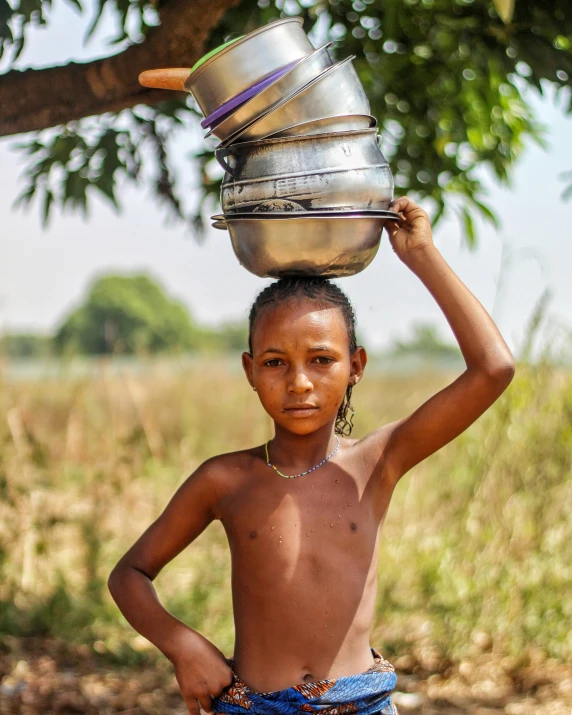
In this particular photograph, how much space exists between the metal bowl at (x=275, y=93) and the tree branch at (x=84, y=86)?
70 centimetres

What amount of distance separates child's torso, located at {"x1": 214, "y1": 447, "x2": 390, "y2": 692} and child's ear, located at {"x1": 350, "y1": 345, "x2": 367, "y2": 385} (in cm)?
19

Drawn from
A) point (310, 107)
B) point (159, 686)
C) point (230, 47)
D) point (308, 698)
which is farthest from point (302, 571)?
point (159, 686)

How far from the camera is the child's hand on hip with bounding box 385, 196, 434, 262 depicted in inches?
71.4

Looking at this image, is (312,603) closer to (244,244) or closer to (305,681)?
(305,681)

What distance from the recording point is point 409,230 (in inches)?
72.1

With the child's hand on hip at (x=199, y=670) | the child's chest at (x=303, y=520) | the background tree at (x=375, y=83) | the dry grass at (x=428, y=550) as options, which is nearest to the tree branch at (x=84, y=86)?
the background tree at (x=375, y=83)

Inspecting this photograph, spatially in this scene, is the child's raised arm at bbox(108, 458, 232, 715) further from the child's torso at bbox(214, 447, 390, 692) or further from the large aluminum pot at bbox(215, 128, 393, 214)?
the large aluminum pot at bbox(215, 128, 393, 214)

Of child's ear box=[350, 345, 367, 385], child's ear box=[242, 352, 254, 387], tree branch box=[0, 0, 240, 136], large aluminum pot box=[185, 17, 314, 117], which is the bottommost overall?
child's ear box=[350, 345, 367, 385]

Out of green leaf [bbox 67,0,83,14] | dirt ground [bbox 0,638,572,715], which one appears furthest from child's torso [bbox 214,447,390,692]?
dirt ground [bbox 0,638,572,715]

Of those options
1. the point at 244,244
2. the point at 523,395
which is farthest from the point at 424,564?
the point at 244,244

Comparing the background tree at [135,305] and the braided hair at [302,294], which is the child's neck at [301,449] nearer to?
the braided hair at [302,294]

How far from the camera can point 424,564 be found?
3.95 metres

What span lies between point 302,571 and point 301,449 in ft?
0.81

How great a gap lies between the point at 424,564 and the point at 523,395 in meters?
0.83
